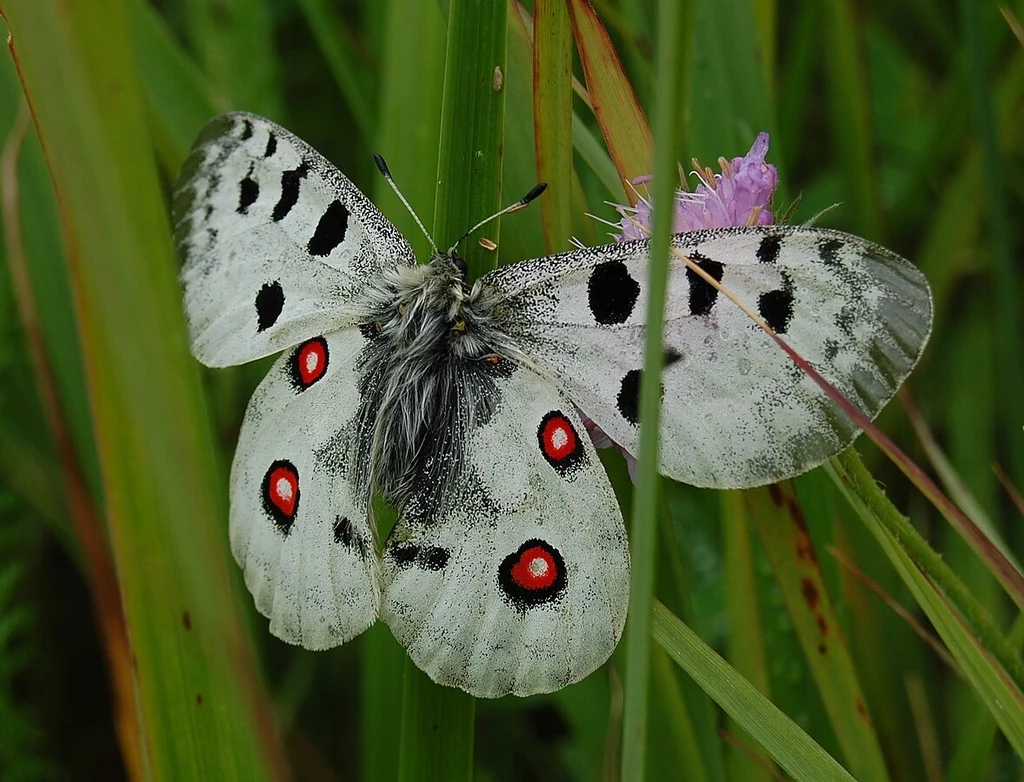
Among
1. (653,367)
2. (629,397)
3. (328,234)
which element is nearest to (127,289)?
(653,367)

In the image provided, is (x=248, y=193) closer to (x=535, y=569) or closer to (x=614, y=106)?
(x=614, y=106)

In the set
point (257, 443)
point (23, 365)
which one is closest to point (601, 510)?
point (257, 443)

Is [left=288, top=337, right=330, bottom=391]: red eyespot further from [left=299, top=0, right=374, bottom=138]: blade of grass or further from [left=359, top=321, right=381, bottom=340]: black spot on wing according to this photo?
[left=299, top=0, right=374, bottom=138]: blade of grass

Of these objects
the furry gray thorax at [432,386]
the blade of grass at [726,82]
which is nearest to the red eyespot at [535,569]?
the furry gray thorax at [432,386]

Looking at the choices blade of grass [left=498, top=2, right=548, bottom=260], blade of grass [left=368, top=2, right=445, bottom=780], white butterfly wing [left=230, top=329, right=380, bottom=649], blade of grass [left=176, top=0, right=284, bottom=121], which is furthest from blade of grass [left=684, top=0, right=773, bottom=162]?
blade of grass [left=176, top=0, right=284, bottom=121]

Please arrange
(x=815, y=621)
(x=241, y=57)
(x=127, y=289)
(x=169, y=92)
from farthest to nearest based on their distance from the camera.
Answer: (x=241, y=57), (x=169, y=92), (x=815, y=621), (x=127, y=289)

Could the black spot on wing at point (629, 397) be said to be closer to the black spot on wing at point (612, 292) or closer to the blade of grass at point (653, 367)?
the black spot on wing at point (612, 292)
